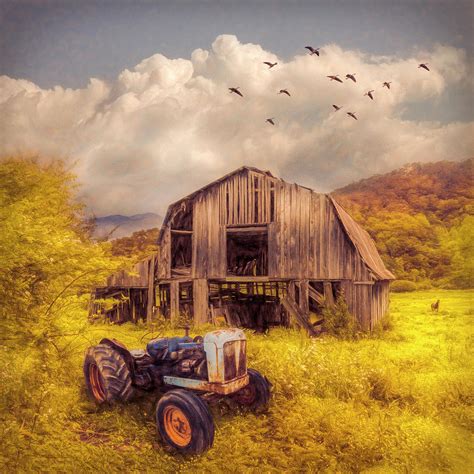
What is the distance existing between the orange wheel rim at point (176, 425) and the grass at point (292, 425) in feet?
0.62

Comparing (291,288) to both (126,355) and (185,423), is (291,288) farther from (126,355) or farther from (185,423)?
(185,423)

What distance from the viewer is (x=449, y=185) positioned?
822 cm

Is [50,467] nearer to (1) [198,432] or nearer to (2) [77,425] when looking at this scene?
(2) [77,425]

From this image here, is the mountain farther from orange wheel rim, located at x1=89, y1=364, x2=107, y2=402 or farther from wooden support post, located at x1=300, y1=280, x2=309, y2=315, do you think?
wooden support post, located at x1=300, y1=280, x2=309, y2=315

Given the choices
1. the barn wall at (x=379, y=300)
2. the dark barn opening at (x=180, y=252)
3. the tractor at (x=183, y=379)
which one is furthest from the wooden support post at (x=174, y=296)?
the tractor at (x=183, y=379)

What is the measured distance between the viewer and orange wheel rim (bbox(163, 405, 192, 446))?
459 centimetres

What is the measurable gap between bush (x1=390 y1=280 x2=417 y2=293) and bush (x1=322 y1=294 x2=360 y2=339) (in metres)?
5.52

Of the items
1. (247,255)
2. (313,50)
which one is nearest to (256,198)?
(247,255)

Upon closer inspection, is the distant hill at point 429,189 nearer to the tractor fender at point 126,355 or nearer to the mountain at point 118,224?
the mountain at point 118,224

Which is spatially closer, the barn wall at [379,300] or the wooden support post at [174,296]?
the barn wall at [379,300]

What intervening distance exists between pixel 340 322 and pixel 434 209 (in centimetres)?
428

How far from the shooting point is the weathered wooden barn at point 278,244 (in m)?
12.8

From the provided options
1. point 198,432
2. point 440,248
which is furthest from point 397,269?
point 198,432

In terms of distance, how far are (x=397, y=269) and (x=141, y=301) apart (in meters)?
11.3
